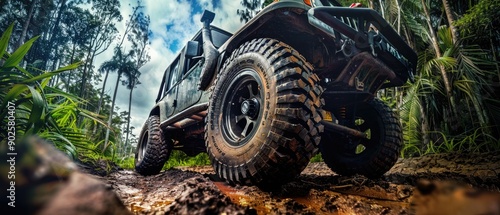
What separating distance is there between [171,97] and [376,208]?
333 centimetres

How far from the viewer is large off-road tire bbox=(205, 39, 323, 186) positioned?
1.41 meters

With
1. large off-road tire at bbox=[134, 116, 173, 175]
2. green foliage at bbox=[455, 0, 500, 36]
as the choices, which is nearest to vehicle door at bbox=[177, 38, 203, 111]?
large off-road tire at bbox=[134, 116, 173, 175]

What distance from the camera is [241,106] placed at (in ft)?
6.19

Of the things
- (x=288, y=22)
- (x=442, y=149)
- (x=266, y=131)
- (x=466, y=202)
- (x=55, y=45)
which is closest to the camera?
(x=466, y=202)

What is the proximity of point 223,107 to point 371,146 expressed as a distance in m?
1.52

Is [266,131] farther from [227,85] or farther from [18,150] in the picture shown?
[18,150]

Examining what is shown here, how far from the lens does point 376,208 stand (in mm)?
1203

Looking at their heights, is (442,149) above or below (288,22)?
below

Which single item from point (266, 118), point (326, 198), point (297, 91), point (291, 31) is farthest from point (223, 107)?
point (326, 198)

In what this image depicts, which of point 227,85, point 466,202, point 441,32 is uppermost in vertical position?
point 441,32

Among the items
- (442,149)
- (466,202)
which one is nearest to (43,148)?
(466,202)

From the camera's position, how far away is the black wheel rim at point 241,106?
1777mm

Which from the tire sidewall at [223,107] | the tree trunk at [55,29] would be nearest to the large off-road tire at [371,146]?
the tire sidewall at [223,107]

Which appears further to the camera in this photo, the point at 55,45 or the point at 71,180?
the point at 55,45
